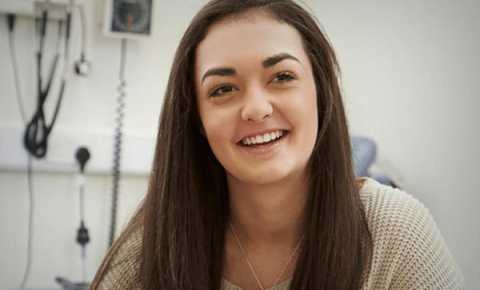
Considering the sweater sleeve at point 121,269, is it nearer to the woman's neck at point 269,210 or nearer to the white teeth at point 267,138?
the woman's neck at point 269,210

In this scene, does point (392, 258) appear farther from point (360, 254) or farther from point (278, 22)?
point (278, 22)

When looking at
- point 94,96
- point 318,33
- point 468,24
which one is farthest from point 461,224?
point 94,96

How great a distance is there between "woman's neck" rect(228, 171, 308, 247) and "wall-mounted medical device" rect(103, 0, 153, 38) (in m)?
1.15

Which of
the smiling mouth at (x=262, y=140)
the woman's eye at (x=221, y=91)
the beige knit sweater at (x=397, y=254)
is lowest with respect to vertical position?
the beige knit sweater at (x=397, y=254)

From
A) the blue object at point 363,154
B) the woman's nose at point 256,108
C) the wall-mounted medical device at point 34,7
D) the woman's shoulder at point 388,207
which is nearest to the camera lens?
the woman's nose at point 256,108

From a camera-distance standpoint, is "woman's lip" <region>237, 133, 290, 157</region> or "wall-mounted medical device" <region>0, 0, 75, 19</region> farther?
"wall-mounted medical device" <region>0, 0, 75, 19</region>

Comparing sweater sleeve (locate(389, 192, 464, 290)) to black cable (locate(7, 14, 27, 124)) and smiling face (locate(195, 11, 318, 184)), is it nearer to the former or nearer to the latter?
smiling face (locate(195, 11, 318, 184))

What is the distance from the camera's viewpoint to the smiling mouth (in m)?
1.08

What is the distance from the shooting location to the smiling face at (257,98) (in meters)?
1.06

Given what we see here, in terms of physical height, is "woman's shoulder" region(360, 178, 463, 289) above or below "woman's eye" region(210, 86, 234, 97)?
below

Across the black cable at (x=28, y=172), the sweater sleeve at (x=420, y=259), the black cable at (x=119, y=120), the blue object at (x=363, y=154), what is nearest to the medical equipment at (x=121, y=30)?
the black cable at (x=119, y=120)

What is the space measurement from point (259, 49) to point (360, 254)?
0.46m

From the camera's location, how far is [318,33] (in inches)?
45.3

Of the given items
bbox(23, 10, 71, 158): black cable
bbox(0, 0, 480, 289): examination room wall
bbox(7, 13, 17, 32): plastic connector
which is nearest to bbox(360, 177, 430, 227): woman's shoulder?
bbox(0, 0, 480, 289): examination room wall
